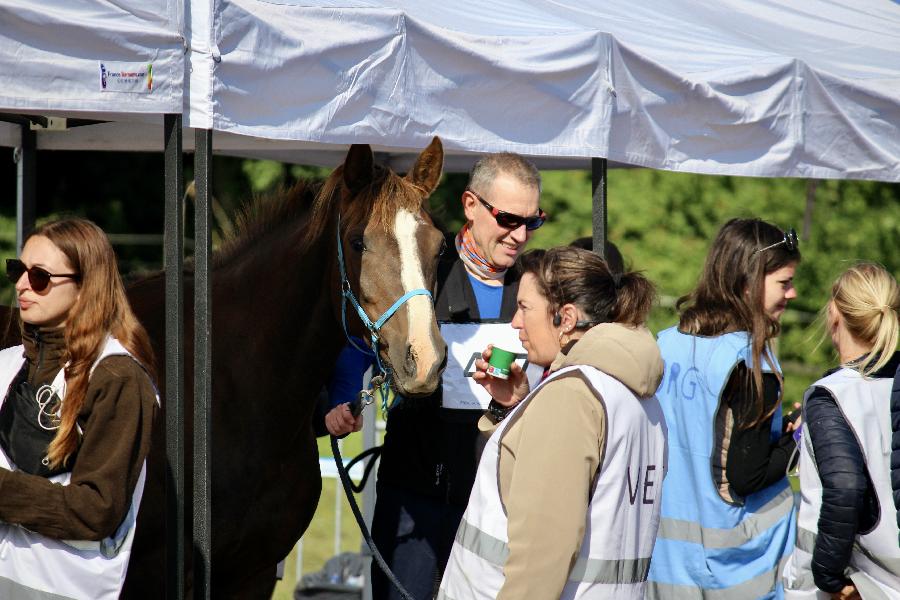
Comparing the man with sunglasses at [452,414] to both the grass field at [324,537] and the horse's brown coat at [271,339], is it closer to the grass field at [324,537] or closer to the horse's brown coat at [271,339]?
the horse's brown coat at [271,339]

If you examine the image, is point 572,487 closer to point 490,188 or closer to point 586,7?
point 490,188

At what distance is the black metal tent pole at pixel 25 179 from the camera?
455 centimetres

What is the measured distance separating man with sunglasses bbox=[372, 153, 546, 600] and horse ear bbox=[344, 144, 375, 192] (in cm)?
31

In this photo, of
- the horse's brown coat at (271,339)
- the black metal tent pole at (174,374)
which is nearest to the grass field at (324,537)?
the horse's brown coat at (271,339)

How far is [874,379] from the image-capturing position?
289 centimetres

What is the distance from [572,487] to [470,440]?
110 cm

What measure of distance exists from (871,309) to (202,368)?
190cm

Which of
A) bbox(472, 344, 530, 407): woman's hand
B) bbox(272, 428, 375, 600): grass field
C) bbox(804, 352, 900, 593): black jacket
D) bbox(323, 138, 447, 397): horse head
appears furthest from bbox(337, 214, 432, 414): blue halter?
bbox(272, 428, 375, 600): grass field

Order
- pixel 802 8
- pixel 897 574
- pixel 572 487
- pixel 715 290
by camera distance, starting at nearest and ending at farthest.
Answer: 1. pixel 572 487
2. pixel 897 574
3. pixel 715 290
4. pixel 802 8

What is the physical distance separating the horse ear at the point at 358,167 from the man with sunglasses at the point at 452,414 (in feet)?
1.00

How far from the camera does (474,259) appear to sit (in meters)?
3.19

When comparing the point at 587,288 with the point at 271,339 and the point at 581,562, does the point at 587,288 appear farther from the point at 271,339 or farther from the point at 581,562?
the point at 271,339

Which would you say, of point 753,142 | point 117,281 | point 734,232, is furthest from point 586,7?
point 117,281

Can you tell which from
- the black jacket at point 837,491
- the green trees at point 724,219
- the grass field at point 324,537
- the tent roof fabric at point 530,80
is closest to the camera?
the tent roof fabric at point 530,80
